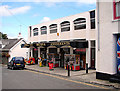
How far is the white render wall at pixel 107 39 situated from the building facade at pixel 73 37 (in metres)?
5.09

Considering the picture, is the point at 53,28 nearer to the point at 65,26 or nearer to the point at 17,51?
the point at 65,26

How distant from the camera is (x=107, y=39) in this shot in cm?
1130

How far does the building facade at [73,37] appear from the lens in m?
17.2

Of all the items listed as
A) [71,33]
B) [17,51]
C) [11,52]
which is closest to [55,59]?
[71,33]

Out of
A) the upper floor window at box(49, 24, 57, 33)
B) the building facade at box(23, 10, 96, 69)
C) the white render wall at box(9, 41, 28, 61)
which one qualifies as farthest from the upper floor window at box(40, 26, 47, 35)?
the white render wall at box(9, 41, 28, 61)

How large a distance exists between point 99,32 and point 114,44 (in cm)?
151

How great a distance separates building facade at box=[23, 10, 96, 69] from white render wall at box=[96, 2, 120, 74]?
Answer: 16.7 ft

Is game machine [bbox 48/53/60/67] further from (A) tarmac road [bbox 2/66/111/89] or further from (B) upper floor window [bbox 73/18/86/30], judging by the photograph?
(A) tarmac road [bbox 2/66/111/89]

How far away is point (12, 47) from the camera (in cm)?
3269

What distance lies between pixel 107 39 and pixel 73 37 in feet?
27.4

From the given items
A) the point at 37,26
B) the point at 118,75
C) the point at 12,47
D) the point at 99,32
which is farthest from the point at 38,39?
the point at 118,75

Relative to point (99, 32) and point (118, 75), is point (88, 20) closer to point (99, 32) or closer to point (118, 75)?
point (99, 32)

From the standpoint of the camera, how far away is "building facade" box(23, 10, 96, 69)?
56.4 ft

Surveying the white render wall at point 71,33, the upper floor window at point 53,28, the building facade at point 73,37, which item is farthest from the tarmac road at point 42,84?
the upper floor window at point 53,28
